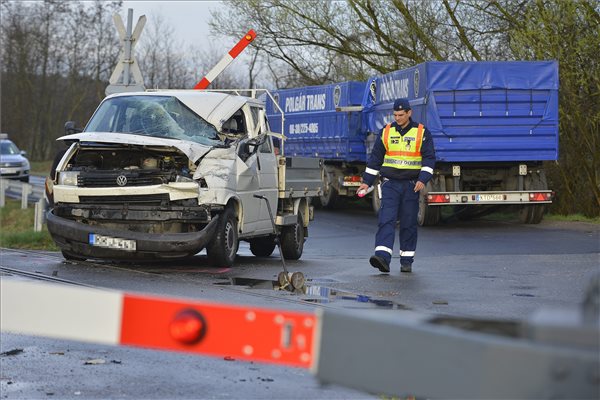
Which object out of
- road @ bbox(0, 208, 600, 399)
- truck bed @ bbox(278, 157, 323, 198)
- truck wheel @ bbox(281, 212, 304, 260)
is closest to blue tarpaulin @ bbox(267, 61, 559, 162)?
road @ bbox(0, 208, 600, 399)

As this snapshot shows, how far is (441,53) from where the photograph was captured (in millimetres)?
27281

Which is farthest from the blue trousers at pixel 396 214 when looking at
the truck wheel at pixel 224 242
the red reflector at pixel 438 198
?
the red reflector at pixel 438 198

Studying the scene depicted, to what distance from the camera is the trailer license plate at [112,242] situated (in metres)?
12.1

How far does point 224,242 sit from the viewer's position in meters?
12.5

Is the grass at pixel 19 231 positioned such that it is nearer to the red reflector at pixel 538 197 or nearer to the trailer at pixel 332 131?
the trailer at pixel 332 131

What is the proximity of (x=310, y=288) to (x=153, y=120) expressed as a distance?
3.22 m

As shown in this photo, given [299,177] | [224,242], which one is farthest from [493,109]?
[224,242]

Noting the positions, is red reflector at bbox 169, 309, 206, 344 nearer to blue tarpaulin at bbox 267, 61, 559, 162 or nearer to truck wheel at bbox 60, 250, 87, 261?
truck wheel at bbox 60, 250, 87, 261

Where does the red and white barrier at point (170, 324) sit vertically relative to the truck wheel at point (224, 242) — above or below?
above

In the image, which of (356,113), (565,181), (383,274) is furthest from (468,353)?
(356,113)

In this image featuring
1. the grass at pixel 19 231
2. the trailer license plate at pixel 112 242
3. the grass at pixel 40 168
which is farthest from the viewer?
the grass at pixel 40 168

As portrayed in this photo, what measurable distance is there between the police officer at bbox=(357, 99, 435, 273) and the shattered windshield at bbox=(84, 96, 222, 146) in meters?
1.87

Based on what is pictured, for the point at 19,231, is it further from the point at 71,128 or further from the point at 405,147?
the point at 405,147

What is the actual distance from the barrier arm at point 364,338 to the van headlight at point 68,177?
10130 mm
